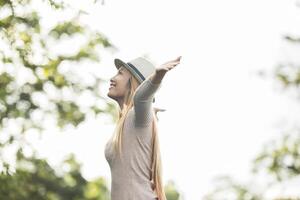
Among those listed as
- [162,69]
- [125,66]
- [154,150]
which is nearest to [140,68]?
[125,66]

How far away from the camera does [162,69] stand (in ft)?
19.2

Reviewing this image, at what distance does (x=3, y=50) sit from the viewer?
1474 cm

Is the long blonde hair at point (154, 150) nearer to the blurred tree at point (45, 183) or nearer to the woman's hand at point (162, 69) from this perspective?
the woman's hand at point (162, 69)

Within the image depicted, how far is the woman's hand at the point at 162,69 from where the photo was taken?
230 inches

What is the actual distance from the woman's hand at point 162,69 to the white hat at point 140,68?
551 millimetres

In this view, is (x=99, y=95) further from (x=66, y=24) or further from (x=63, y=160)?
(x=63, y=160)

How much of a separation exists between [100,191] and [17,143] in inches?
835

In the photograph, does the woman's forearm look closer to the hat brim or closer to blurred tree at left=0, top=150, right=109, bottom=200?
the hat brim

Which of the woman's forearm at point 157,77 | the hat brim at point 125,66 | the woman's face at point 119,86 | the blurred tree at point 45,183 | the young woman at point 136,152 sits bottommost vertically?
the blurred tree at point 45,183

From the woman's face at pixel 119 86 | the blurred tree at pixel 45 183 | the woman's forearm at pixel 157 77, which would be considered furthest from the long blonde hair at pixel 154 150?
the blurred tree at pixel 45 183

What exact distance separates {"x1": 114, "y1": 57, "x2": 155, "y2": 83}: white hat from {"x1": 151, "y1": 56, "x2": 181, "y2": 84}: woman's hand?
1.81 feet

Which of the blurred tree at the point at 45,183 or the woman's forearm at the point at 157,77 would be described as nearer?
the woman's forearm at the point at 157,77

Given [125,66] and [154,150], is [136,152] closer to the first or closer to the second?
[154,150]

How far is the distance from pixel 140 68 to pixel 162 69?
698 mm
